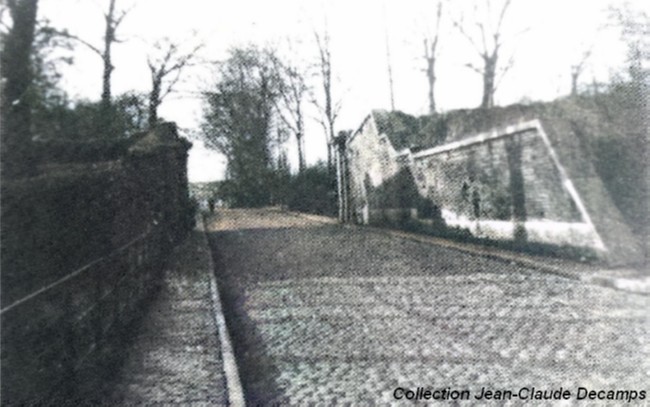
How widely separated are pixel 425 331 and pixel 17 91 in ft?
16.9

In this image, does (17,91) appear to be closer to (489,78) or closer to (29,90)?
(29,90)

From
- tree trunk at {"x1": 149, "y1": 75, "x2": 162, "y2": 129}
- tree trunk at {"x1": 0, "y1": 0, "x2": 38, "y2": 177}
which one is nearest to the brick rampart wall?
tree trunk at {"x1": 0, "y1": 0, "x2": 38, "y2": 177}

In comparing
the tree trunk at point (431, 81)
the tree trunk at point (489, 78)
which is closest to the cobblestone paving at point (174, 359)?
the tree trunk at point (489, 78)

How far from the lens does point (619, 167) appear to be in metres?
12.2

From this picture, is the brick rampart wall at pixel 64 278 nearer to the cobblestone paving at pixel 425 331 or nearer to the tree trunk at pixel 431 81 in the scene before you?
the cobblestone paving at pixel 425 331

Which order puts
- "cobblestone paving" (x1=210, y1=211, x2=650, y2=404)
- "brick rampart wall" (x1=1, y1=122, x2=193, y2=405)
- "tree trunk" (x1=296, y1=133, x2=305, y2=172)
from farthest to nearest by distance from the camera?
"tree trunk" (x1=296, y1=133, x2=305, y2=172) < "cobblestone paving" (x1=210, y1=211, x2=650, y2=404) < "brick rampart wall" (x1=1, y1=122, x2=193, y2=405)

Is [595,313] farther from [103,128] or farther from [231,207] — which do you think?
[231,207]

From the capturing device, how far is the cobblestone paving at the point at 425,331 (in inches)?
192

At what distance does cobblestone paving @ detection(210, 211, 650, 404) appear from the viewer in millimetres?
4883

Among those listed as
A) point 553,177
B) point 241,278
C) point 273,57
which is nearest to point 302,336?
point 241,278

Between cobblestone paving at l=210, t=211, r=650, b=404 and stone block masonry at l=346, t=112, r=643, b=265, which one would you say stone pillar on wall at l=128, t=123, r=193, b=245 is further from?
stone block masonry at l=346, t=112, r=643, b=265

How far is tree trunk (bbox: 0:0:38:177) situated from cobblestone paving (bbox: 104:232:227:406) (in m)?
2.36

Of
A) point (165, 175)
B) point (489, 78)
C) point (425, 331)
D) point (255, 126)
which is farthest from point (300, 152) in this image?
point (425, 331)

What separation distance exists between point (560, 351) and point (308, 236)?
15.2m
